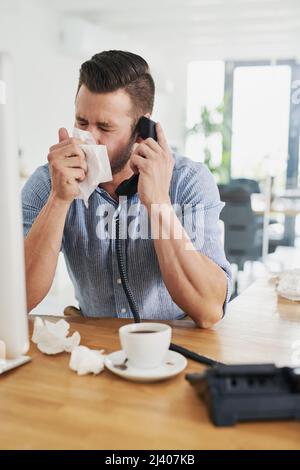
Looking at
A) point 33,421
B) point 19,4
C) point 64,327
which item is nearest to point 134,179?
point 64,327

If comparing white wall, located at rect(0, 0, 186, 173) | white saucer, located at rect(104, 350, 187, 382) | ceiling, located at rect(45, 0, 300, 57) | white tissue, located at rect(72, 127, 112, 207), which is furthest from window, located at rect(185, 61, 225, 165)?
white saucer, located at rect(104, 350, 187, 382)

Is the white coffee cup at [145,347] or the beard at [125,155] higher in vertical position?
the beard at [125,155]

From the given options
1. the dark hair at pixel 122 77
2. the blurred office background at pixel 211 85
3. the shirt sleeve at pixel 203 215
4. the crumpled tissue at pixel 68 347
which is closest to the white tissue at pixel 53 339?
the crumpled tissue at pixel 68 347

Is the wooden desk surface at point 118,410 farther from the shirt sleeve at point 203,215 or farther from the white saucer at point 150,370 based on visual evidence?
the shirt sleeve at point 203,215

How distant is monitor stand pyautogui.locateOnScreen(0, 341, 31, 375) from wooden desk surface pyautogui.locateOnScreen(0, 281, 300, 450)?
1 centimetres

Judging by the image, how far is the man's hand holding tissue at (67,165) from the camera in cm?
127

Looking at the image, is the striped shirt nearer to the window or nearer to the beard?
the beard

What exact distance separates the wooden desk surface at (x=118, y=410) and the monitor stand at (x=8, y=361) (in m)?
0.01

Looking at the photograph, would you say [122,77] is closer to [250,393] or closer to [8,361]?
[8,361]

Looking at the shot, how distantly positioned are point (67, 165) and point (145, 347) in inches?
24.9

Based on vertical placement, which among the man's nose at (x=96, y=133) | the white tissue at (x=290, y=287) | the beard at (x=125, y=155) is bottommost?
the white tissue at (x=290, y=287)

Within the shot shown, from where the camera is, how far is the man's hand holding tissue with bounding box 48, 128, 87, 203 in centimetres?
127

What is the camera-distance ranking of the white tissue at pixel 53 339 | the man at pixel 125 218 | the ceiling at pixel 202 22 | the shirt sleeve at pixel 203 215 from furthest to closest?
the ceiling at pixel 202 22 < the shirt sleeve at pixel 203 215 < the man at pixel 125 218 < the white tissue at pixel 53 339

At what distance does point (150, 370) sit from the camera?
812 millimetres
